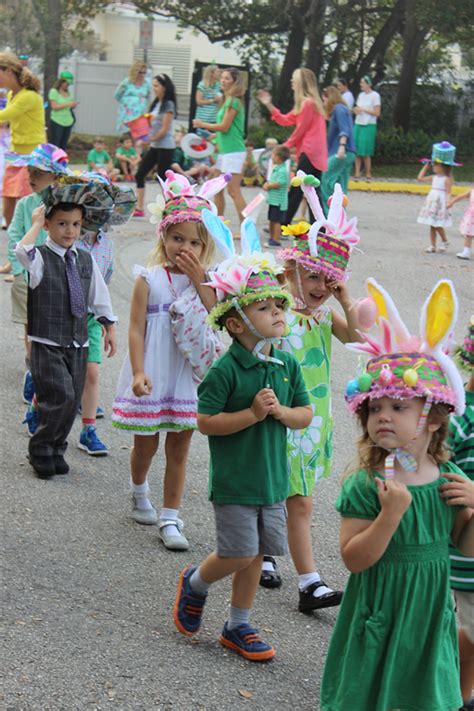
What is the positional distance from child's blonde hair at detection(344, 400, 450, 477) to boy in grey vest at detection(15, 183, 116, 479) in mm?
2855

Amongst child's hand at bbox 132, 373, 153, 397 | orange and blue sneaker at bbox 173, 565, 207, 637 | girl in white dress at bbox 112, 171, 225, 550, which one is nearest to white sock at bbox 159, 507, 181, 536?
girl in white dress at bbox 112, 171, 225, 550

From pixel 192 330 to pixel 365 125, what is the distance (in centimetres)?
2057

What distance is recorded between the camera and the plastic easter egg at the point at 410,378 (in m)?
3.03

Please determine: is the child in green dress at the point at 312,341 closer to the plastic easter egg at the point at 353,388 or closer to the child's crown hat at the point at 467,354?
the child's crown hat at the point at 467,354

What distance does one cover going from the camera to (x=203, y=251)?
509 cm

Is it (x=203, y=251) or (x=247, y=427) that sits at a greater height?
(x=203, y=251)

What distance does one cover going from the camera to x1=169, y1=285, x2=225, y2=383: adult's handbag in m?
5.08

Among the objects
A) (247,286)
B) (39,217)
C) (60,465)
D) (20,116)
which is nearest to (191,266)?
(247,286)

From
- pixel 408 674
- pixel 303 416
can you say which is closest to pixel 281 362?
pixel 303 416

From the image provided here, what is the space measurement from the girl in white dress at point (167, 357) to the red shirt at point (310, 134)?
863cm

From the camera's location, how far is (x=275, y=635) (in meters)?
4.33

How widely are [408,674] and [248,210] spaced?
231 centimetres

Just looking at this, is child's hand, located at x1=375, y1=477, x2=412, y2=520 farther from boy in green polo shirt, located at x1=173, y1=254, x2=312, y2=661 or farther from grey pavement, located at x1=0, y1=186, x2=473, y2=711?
grey pavement, located at x1=0, y1=186, x2=473, y2=711

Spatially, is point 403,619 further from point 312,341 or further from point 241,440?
point 312,341
